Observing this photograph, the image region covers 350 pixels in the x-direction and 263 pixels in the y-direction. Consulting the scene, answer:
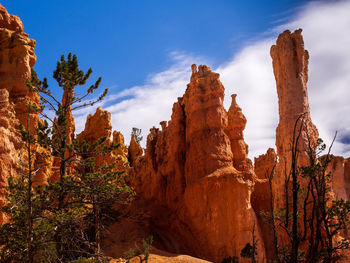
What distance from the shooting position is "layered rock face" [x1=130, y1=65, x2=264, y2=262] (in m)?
23.5

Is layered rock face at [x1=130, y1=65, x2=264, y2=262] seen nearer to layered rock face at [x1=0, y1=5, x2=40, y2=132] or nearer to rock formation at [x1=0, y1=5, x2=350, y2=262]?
rock formation at [x1=0, y1=5, x2=350, y2=262]

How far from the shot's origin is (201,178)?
81.3 ft

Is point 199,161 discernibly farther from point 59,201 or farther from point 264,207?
point 59,201

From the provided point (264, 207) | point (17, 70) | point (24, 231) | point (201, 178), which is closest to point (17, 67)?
point (17, 70)

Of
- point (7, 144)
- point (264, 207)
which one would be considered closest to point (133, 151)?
point (264, 207)

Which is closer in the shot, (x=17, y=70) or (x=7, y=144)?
(x=7, y=144)

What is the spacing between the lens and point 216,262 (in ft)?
74.6

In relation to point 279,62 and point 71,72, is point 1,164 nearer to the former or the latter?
point 71,72

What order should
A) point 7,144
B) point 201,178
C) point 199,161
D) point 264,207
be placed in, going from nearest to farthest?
point 7,144, point 201,178, point 199,161, point 264,207

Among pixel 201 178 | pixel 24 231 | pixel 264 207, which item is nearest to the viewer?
pixel 24 231

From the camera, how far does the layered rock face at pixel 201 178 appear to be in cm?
2347

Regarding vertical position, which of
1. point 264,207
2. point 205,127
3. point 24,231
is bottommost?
point 24,231

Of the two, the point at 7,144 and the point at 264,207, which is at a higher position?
the point at 7,144

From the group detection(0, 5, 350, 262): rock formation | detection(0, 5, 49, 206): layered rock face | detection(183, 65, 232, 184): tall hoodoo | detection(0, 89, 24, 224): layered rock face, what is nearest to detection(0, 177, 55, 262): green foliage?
detection(0, 89, 24, 224): layered rock face
